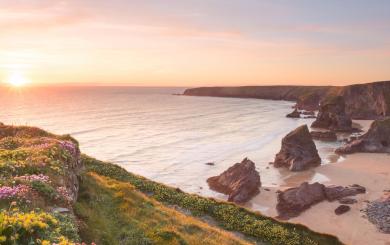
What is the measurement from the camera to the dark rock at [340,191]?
44856 millimetres

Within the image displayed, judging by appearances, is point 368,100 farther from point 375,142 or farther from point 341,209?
point 341,209

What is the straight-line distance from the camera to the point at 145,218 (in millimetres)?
23438

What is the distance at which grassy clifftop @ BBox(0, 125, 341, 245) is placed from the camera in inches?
467

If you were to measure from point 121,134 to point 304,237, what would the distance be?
7011cm

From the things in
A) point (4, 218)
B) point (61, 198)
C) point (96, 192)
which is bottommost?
point (96, 192)

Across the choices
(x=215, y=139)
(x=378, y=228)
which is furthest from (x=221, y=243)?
(x=215, y=139)

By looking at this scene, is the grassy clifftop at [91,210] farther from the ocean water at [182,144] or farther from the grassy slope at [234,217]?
the ocean water at [182,144]

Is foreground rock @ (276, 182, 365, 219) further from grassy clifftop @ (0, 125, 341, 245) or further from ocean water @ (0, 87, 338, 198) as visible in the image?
grassy clifftop @ (0, 125, 341, 245)

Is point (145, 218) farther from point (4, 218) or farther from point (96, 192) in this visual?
point (4, 218)

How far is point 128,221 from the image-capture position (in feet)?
71.3

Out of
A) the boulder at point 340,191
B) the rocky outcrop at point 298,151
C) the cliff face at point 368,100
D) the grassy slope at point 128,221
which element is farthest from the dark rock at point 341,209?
the cliff face at point 368,100

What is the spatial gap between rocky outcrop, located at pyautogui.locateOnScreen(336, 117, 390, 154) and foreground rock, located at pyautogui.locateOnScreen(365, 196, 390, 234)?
31.1 m

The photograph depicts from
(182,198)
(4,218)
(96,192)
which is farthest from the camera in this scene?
(182,198)

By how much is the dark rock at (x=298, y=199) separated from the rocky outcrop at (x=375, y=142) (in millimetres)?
32611
